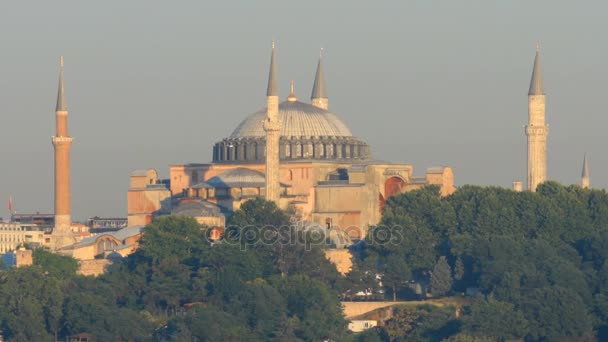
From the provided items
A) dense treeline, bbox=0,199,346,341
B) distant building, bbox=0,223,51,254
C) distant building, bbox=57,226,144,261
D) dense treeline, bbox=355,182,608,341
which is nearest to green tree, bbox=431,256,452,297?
dense treeline, bbox=355,182,608,341

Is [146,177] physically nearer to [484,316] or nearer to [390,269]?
[390,269]

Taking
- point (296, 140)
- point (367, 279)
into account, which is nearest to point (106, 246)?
point (296, 140)

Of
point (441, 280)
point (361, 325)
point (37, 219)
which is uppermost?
point (37, 219)

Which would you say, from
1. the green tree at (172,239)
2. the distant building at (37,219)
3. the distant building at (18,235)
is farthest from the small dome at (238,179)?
the distant building at (37,219)

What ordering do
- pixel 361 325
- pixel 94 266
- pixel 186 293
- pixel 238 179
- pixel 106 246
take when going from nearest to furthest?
pixel 361 325 → pixel 186 293 → pixel 94 266 → pixel 106 246 → pixel 238 179

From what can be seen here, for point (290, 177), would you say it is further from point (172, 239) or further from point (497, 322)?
point (497, 322)

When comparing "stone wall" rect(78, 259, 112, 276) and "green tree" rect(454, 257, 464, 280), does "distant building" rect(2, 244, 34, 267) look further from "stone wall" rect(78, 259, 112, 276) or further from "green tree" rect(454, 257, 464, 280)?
"green tree" rect(454, 257, 464, 280)

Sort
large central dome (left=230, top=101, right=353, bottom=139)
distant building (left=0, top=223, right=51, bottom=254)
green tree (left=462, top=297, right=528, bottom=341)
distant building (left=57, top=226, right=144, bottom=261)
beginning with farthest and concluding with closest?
distant building (left=0, top=223, right=51, bottom=254)
large central dome (left=230, top=101, right=353, bottom=139)
distant building (left=57, top=226, right=144, bottom=261)
green tree (left=462, top=297, right=528, bottom=341)
